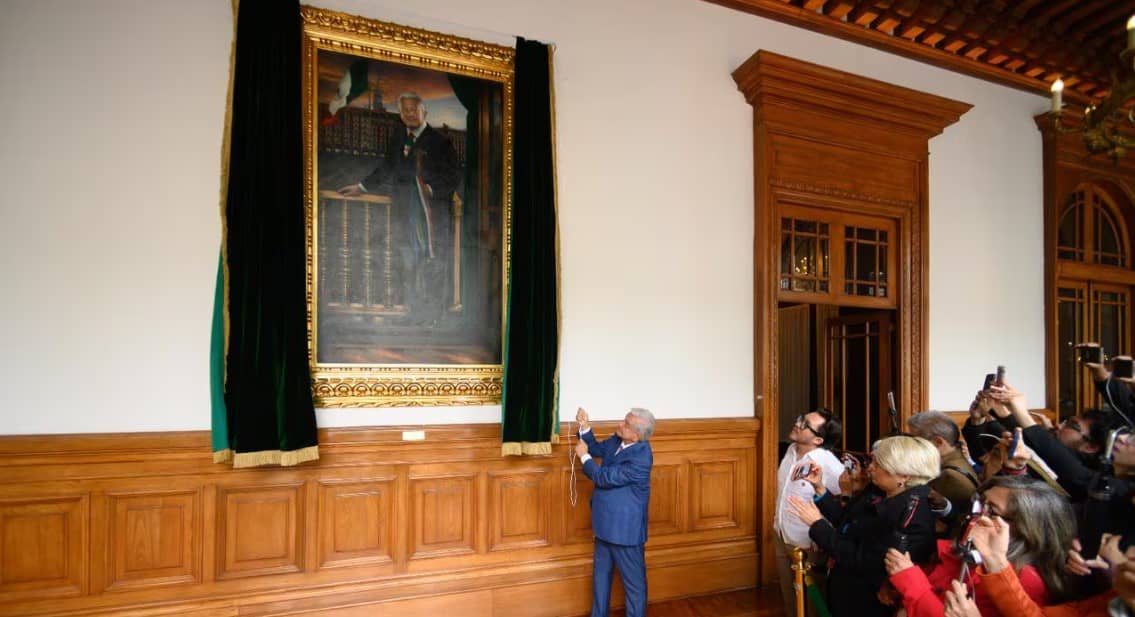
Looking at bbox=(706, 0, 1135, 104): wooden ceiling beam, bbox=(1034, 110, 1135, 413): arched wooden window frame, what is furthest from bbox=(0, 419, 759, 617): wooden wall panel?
bbox=(1034, 110, 1135, 413): arched wooden window frame

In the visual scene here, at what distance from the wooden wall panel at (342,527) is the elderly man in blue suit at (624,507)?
51 cm

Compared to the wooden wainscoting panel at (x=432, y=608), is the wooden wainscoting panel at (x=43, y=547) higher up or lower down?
higher up

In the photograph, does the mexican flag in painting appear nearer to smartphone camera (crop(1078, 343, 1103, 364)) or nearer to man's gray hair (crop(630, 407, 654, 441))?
man's gray hair (crop(630, 407, 654, 441))

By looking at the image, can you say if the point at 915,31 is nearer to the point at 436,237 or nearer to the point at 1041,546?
the point at 436,237

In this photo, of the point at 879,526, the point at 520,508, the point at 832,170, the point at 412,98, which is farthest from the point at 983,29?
the point at 520,508

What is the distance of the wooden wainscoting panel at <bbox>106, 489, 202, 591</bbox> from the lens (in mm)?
3658

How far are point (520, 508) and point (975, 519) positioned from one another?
2.93 metres

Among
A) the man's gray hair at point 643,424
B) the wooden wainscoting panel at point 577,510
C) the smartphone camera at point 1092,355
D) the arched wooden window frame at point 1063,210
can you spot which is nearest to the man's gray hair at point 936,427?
the smartphone camera at point 1092,355

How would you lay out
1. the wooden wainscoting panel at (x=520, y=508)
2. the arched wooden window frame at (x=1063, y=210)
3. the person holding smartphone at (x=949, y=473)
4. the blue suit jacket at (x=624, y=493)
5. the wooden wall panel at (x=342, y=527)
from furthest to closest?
the arched wooden window frame at (x=1063, y=210)
the wooden wainscoting panel at (x=520, y=508)
the blue suit jacket at (x=624, y=493)
the wooden wall panel at (x=342, y=527)
the person holding smartphone at (x=949, y=473)

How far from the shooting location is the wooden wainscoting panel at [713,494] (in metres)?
5.12

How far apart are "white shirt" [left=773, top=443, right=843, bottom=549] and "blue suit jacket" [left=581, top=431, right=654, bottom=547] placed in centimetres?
78

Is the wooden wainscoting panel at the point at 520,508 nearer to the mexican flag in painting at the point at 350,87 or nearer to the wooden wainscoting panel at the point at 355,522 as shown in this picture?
the wooden wainscoting panel at the point at 355,522

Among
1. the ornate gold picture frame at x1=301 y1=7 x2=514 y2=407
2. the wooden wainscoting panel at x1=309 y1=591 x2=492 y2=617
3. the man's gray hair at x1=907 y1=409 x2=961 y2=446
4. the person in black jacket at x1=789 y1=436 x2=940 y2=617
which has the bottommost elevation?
the wooden wainscoting panel at x1=309 y1=591 x2=492 y2=617

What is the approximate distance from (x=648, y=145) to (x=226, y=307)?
10.2ft
